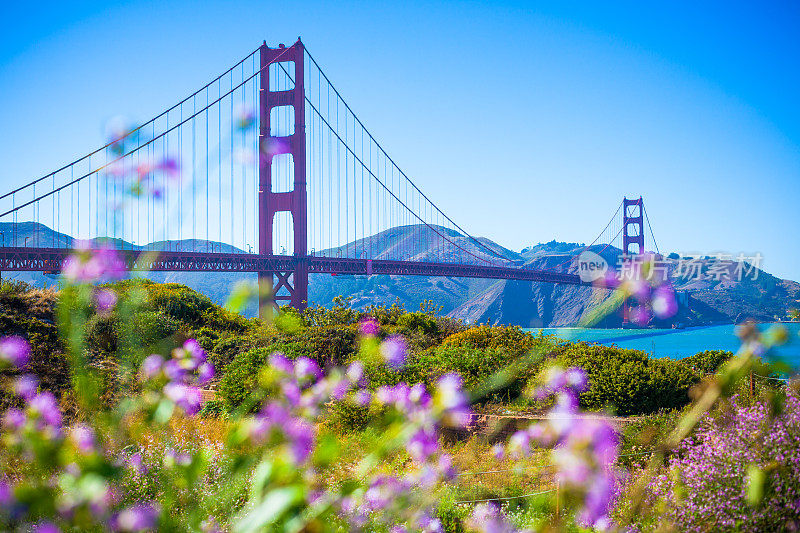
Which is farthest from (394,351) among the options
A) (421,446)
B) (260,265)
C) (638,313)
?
(260,265)

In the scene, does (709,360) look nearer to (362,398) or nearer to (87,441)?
(362,398)

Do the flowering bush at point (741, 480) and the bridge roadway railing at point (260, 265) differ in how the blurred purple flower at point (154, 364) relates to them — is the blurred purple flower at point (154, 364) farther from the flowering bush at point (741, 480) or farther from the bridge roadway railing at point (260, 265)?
the bridge roadway railing at point (260, 265)

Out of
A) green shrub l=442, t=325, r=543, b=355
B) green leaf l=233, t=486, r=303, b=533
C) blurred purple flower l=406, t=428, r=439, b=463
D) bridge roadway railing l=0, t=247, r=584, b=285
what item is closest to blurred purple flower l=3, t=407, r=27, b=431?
green leaf l=233, t=486, r=303, b=533

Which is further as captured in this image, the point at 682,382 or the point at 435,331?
the point at 435,331

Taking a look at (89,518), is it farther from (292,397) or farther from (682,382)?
(682,382)

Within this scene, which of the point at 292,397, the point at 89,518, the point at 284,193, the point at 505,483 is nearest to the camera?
the point at 89,518

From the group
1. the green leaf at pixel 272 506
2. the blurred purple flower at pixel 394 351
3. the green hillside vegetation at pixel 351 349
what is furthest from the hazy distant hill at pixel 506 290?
the blurred purple flower at pixel 394 351

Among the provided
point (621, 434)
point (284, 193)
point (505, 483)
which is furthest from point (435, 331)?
point (284, 193)
